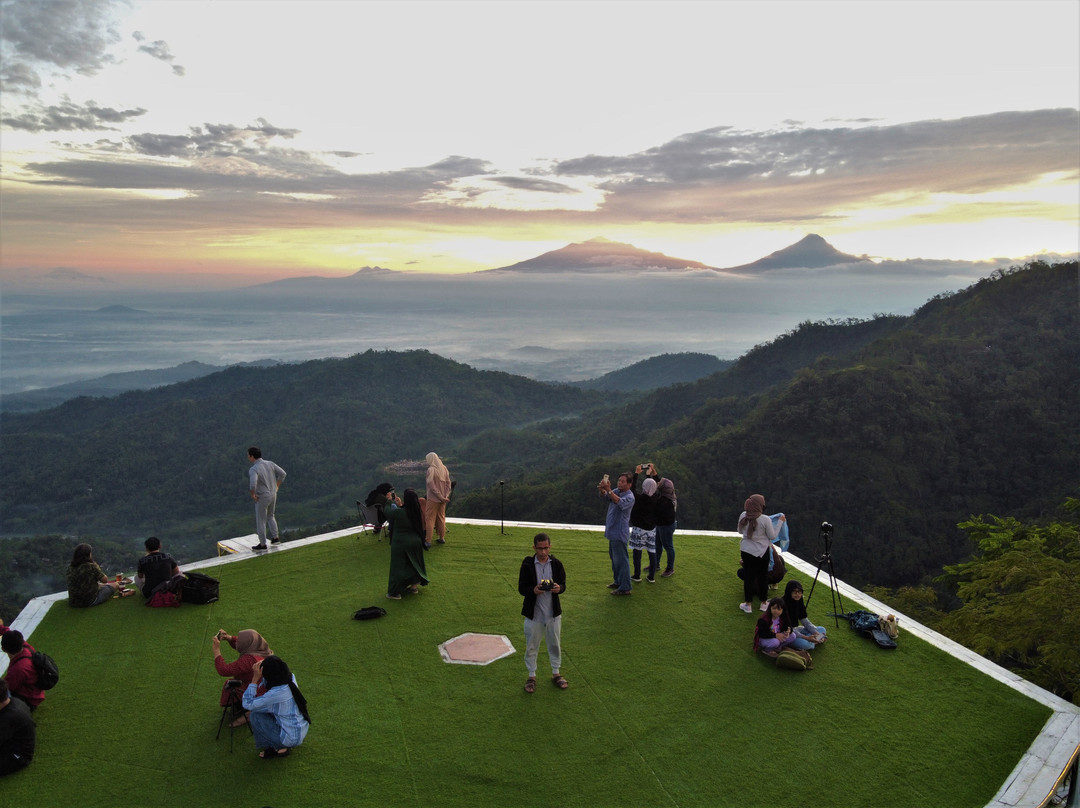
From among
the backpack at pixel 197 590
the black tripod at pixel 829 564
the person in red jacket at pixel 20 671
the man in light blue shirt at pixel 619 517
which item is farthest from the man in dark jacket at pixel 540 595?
the backpack at pixel 197 590

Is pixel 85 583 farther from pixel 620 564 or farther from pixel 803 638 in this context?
pixel 803 638

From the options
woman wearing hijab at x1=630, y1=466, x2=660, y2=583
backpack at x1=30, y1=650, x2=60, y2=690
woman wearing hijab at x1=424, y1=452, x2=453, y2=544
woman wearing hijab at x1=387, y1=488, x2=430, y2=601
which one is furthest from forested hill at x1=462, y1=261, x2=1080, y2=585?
backpack at x1=30, y1=650, x2=60, y2=690

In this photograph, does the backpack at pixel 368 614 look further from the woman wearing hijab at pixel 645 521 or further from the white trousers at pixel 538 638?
the woman wearing hijab at pixel 645 521

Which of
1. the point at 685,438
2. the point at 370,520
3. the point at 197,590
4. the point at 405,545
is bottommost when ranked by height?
the point at 685,438

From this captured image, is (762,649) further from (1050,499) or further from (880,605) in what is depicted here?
(1050,499)

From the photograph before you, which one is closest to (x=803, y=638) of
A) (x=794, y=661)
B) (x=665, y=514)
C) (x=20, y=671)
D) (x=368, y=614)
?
(x=794, y=661)

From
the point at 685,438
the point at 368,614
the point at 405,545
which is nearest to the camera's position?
the point at 368,614

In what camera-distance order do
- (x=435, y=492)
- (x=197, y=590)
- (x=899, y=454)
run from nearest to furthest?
1. (x=197, y=590)
2. (x=435, y=492)
3. (x=899, y=454)
